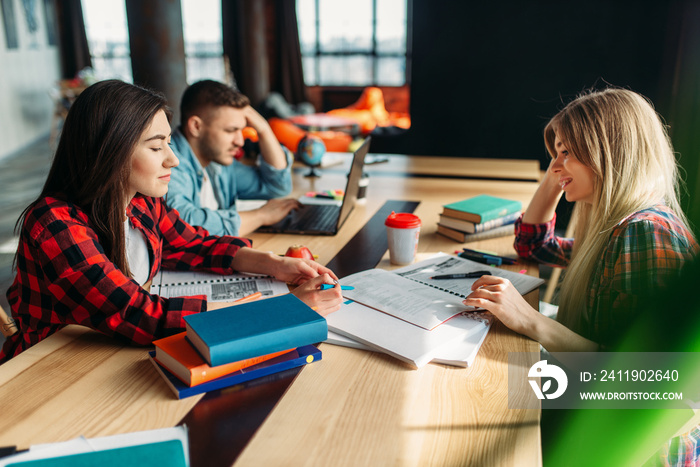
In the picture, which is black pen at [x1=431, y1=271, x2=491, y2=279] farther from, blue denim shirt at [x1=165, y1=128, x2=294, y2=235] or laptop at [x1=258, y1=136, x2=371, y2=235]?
blue denim shirt at [x1=165, y1=128, x2=294, y2=235]

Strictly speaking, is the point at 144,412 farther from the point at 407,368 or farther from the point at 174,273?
the point at 174,273

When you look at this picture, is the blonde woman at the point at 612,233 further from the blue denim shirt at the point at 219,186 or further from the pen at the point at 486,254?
the blue denim shirt at the point at 219,186

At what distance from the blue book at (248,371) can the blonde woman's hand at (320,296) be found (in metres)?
0.14

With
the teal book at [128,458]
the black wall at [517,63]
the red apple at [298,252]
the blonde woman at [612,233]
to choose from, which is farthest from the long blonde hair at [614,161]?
the black wall at [517,63]

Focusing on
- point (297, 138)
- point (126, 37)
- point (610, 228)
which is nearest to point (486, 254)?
point (610, 228)

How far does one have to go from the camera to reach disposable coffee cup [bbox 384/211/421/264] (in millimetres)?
1556

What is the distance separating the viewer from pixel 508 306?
1194 millimetres

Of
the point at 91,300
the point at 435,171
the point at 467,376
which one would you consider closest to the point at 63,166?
the point at 91,300

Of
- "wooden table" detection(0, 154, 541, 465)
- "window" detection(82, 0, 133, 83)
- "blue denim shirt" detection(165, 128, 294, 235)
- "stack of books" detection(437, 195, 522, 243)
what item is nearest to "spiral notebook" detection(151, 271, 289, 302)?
"wooden table" detection(0, 154, 541, 465)

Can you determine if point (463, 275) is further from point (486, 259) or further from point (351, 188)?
point (351, 188)

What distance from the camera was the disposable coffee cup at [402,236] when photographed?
1556 mm

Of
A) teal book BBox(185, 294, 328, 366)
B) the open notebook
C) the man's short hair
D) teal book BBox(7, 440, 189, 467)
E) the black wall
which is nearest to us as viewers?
teal book BBox(7, 440, 189, 467)

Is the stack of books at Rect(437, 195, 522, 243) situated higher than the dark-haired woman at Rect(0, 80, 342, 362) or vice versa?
the dark-haired woman at Rect(0, 80, 342, 362)

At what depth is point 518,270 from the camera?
1.60 m
